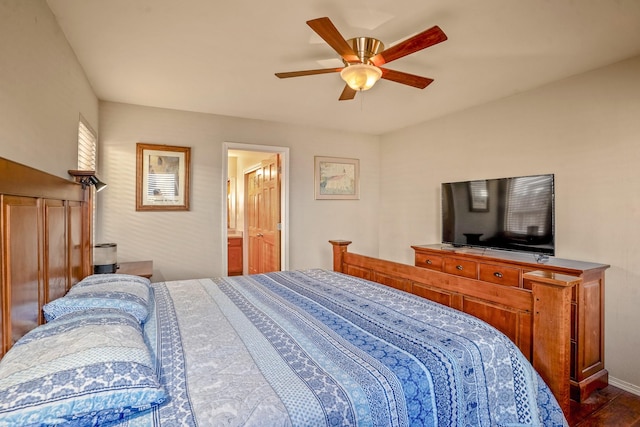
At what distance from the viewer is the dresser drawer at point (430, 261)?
3516mm

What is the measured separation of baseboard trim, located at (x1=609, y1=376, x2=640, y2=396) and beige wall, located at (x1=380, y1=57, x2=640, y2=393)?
0.05 ft

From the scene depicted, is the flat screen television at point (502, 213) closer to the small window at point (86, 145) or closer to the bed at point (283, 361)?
the bed at point (283, 361)

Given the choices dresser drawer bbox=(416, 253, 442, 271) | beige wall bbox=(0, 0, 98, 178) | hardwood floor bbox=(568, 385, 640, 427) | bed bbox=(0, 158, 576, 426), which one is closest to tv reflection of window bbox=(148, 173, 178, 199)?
beige wall bbox=(0, 0, 98, 178)

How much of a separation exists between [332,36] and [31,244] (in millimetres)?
1723

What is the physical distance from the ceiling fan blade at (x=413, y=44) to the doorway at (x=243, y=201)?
7.93 ft

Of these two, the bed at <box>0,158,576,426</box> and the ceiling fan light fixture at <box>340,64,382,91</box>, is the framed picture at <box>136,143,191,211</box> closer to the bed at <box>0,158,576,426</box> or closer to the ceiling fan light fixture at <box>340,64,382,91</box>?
the bed at <box>0,158,576,426</box>

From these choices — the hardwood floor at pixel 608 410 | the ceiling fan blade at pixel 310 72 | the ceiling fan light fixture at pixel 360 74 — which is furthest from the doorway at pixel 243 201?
A: the hardwood floor at pixel 608 410

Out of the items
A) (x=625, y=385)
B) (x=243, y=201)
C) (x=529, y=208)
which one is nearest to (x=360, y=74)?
(x=529, y=208)

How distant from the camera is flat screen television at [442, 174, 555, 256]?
2869 mm

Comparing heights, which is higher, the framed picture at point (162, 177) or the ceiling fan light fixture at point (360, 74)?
the ceiling fan light fixture at point (360, 74)

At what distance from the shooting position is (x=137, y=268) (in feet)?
10.4

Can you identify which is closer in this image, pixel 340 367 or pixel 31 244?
pixel 340 367

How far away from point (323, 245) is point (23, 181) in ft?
11.7

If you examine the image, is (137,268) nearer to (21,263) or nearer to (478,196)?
(21,263)
